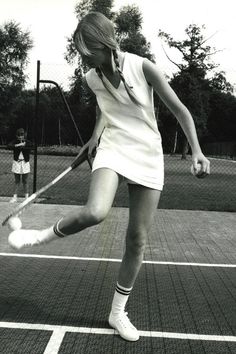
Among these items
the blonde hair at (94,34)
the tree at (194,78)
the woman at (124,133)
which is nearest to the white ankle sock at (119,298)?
the woman at (124,133)

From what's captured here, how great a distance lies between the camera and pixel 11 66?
4834cm

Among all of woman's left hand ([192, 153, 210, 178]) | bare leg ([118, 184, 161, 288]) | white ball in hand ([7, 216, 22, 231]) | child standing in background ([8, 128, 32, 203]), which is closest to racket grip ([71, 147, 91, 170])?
bare leg ([118, 184, 161, 288])

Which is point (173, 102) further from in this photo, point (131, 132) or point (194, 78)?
point (194, 78)

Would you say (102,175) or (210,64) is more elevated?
(210,64)

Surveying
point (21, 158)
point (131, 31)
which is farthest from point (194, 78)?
point (21, 158)

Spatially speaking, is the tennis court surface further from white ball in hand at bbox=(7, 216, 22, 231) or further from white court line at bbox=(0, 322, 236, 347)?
white ball in hand at bbox=(7, 216, 22, 231)

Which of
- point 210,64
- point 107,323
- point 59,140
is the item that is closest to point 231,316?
point 107,323

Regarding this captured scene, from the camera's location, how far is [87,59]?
284cm

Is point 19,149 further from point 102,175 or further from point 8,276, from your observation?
point 102,175

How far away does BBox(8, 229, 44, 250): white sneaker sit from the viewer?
2.69 meters

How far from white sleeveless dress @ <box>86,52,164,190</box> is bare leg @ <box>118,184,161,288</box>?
0.28 ft

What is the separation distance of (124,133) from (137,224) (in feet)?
1.92

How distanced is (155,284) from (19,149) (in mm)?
7388

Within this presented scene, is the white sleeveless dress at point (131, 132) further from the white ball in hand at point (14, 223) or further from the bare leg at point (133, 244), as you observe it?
the white ball in hand at point (14, 223)
